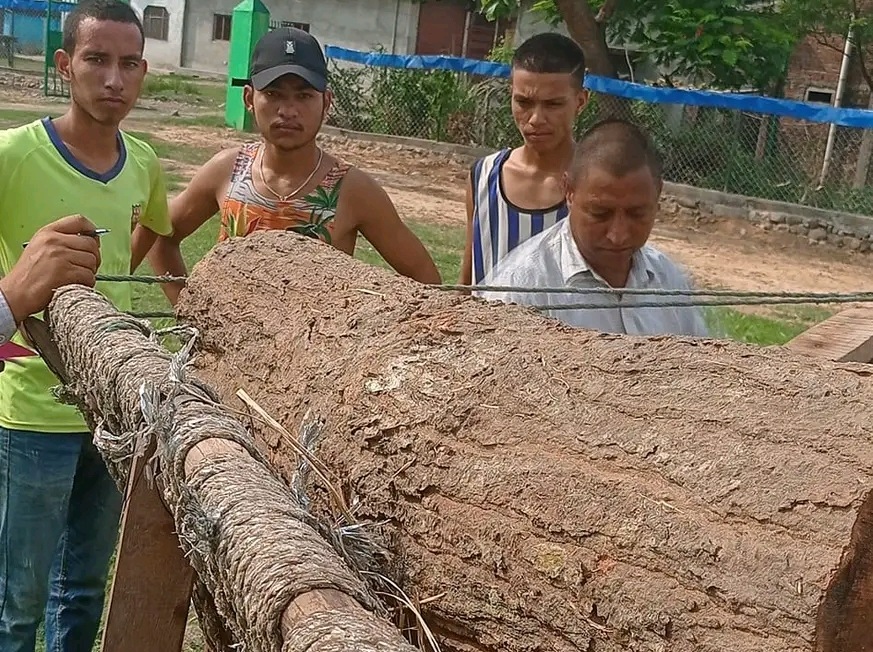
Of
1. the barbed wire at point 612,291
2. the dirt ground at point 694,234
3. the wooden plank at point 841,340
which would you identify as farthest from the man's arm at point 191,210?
the dirt ground at point 694,234

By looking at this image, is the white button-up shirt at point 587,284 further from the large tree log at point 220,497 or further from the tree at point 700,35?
the tree at point 700,35

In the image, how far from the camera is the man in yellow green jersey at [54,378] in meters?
2.71

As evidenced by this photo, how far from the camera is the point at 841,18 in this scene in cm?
1488

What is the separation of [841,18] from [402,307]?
47.7 feet

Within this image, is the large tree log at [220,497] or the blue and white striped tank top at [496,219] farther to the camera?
the blue and white striped tank top at [496,219]

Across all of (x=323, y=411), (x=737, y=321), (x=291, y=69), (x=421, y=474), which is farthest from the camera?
(x=737, y=321)

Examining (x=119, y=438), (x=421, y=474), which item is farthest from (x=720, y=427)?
(x=119, y=438)

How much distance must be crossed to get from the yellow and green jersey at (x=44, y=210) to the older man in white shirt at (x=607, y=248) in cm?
100

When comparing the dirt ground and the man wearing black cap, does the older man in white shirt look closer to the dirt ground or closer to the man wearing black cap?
the man wearing black cap

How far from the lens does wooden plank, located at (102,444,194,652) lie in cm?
172

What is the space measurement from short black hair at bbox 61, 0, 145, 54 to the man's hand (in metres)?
0.90

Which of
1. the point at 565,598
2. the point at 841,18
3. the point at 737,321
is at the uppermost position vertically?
the point at 841,18

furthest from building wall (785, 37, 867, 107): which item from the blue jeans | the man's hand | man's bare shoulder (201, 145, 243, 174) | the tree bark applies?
the man's hand

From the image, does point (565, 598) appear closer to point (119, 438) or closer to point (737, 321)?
point (119, 438)
